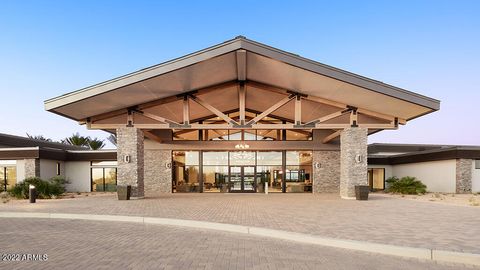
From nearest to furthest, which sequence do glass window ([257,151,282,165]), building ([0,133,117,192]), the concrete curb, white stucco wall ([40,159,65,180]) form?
the concrete curb, glass window ([257,151,282,165]), white stucco wall ([40,159,65,180]), building ([0,133,117,192])

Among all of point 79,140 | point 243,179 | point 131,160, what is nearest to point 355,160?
point 243,179

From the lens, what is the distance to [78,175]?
27781 mm

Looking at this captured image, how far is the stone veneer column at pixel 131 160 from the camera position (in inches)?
699

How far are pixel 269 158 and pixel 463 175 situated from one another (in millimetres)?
12921

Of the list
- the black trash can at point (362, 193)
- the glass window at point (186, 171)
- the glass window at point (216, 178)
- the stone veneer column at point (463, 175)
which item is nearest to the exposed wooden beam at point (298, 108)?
the black trash can at point (362, 193)

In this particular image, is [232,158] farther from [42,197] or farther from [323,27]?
[323,27]

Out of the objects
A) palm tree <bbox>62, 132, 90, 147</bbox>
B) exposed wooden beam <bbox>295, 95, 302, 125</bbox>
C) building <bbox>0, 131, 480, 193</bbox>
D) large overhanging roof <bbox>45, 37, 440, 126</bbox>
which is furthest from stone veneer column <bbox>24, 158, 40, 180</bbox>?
palm tree <bbox>62, 132, 90, 147</bbox>

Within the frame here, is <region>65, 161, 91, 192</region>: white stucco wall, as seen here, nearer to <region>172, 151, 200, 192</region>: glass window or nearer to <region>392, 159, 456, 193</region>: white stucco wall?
<region>172, 151, 200, 192</region>: glass window

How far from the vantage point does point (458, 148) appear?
2192 cm

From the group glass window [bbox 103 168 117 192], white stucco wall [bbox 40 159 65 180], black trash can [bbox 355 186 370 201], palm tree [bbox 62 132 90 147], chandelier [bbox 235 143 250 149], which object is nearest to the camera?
black trash can [bbox 355 186 370 201]

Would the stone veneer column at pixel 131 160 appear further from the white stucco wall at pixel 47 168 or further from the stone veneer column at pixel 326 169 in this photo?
the stone veneer column at pixel 326 169

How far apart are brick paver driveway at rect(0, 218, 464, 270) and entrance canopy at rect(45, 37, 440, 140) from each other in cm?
766

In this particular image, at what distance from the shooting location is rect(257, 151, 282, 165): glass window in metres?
24.0

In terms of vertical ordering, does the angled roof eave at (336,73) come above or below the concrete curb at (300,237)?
above
